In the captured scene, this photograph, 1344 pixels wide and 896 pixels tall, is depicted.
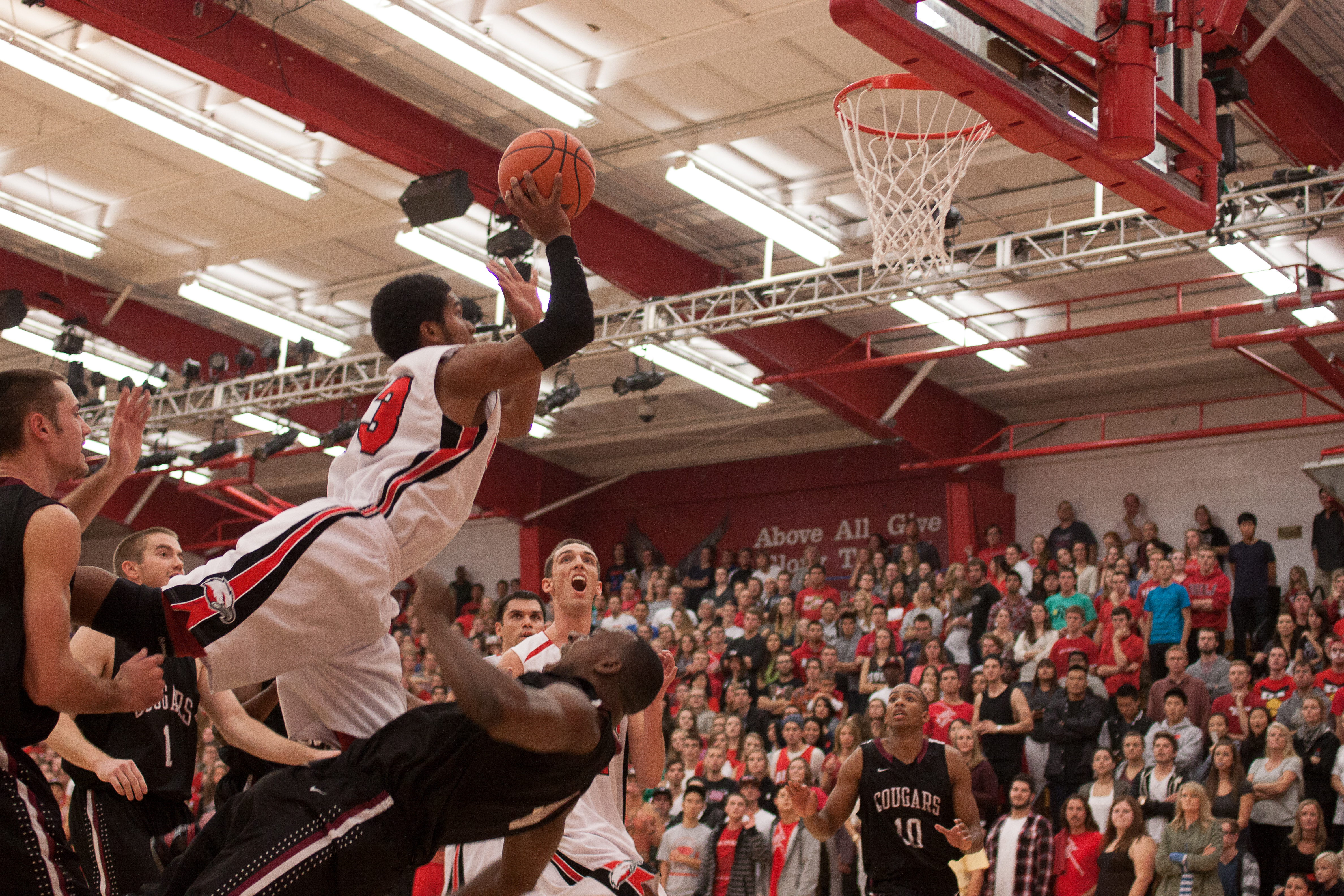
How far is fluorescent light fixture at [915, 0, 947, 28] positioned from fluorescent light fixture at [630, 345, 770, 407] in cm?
1021

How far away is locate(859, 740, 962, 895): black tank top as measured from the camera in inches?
284

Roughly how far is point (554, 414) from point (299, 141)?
9.19 m

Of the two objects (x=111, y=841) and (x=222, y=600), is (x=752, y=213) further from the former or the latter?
(x=222, y=600)

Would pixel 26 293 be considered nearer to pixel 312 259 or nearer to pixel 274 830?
pixel 312 259

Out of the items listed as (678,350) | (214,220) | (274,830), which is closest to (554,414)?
(678,350)

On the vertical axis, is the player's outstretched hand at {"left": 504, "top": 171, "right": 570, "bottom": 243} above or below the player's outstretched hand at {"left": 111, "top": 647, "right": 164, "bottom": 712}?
above

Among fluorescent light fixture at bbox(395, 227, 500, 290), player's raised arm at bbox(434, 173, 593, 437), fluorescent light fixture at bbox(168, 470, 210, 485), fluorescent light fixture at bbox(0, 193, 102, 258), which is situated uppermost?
fluorescent light fixture at bbox(0, 193, 102, 258)

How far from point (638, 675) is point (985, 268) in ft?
36.1

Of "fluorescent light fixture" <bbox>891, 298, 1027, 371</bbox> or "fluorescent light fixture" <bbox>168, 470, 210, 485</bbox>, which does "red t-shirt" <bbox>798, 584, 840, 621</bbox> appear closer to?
"fluorescent light fixture" <bbox>891, 298, 1027, 371</bbox>

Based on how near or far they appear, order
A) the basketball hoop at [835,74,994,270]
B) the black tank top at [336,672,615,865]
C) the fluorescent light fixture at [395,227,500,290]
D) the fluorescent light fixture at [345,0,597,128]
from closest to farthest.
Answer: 1. the black tank top at [336,672,615,865]
2. the basketball hoop at [835,74,994,270]
3. the fluorescent light fixture at [345,0,597,128]
4. the fluorescent light fixture at [395,227,500,290]

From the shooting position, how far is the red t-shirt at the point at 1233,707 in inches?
485

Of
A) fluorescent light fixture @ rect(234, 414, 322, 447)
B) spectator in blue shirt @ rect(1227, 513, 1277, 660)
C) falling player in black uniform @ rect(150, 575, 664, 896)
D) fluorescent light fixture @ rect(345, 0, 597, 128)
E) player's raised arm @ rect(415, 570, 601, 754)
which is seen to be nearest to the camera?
player's raised arm @ rect(415, 570, 601, 754)

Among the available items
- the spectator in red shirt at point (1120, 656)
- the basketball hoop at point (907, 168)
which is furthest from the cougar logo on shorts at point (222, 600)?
the spectator in red shirt at point (1120, 656)

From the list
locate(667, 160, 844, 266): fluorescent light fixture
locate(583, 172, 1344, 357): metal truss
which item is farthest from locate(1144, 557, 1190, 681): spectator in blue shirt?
locate(667, 160, 844, 266): fluorescent light fixture
